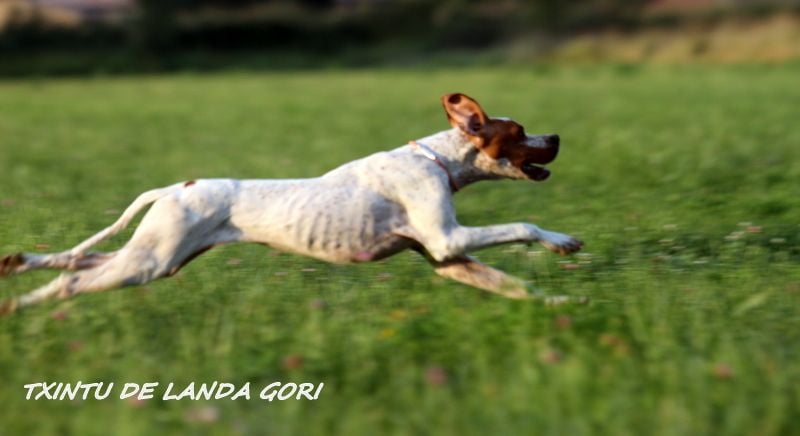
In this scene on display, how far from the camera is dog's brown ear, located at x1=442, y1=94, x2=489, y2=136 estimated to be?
617 cm

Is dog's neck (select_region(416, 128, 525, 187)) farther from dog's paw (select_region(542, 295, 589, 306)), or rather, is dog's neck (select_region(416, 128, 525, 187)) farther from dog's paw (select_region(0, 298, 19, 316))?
dog's paw (select_region(0, 298, 19, 316))

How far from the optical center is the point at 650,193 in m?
10.7

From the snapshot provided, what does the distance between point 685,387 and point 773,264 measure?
265 cm

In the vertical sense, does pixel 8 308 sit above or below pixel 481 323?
below

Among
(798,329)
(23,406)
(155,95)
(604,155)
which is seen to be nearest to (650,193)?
(604,155)

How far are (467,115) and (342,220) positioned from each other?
2.79 feet

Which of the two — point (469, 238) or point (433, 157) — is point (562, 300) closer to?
point (469, 238)

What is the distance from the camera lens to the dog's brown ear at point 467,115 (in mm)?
6172

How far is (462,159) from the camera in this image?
6215 mm

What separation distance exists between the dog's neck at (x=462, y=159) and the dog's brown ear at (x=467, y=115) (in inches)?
2.3

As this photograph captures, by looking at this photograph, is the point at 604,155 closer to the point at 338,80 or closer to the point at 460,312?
the point at 460,312

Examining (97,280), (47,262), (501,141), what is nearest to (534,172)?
(501,141)

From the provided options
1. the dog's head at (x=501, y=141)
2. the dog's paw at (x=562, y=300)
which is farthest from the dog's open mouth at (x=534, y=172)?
the dog's paw at (x=562, y=300)

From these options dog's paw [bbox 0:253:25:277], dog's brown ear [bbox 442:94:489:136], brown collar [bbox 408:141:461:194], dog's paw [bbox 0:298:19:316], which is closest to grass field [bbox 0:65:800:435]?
dog's paw [bbox 0:298:19:316]
